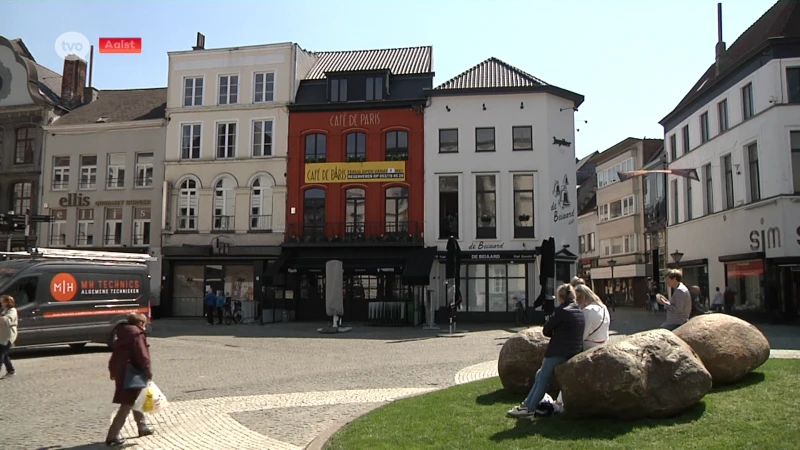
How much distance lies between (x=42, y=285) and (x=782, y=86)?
2902 centimetres

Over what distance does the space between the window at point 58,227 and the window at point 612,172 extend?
135 ft

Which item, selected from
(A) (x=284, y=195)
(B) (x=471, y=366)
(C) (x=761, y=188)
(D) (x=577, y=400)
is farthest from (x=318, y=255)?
(D) (x=577, y=400)

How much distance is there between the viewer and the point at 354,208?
32812 mm

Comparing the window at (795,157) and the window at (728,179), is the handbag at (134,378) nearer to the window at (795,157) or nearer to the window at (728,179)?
the window at (795,157)

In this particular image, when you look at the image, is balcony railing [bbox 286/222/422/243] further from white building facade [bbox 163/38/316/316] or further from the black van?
the black van

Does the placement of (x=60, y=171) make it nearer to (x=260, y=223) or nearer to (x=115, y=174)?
(x=115, y=174)

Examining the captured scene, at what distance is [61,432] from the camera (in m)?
8.55

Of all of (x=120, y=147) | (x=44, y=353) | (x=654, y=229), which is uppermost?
(x=120, y=147)

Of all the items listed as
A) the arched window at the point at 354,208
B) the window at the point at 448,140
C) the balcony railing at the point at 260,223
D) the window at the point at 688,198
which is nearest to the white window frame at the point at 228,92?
the balcony railing at the point at 260,223

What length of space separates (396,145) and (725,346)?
25.1m

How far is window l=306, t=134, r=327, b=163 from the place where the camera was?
33.6m

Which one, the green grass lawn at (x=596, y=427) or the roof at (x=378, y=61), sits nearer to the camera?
the green grass lawn at (x=596, y=427)

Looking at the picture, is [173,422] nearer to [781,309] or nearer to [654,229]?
[781,309]

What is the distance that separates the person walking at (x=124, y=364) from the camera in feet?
25.6
